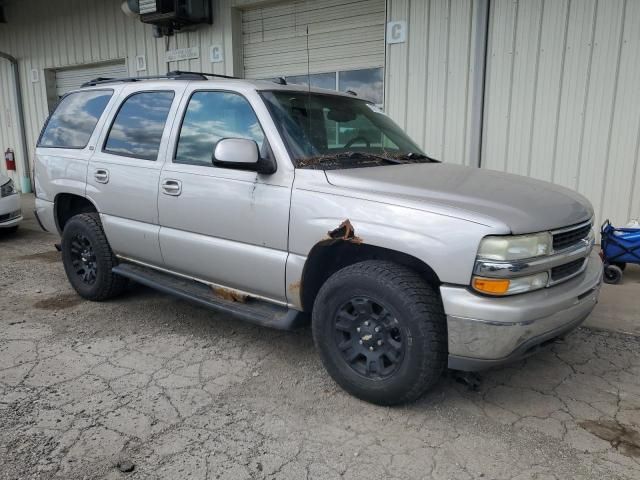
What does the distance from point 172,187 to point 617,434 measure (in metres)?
3.29

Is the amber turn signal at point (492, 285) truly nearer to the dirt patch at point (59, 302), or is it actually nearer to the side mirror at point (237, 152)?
the side mirror at point (237, 152)

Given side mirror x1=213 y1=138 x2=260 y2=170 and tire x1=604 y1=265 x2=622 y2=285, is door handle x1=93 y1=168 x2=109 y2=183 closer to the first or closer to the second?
side mirror x1=213 y1=138 x2=260 y2=170

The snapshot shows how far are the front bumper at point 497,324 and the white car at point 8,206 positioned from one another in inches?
288

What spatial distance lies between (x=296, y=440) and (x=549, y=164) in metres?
5.28

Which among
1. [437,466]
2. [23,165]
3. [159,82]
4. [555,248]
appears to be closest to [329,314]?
[437,466]

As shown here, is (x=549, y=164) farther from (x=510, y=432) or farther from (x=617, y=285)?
(x=510, y=432)

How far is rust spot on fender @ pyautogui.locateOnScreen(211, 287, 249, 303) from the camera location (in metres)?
3.68

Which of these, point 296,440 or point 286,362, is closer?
point 296,440

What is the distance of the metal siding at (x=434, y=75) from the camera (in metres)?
6.88

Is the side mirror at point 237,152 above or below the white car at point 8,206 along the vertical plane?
above

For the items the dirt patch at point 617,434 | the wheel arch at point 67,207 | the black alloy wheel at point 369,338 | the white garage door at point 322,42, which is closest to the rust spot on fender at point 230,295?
the black alloy wheel at point 369,338

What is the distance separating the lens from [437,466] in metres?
2.56

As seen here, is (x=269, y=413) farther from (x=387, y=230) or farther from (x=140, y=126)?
(x=140, y=126)

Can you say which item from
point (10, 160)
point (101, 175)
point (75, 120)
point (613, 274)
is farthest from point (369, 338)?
point (10, 160)
